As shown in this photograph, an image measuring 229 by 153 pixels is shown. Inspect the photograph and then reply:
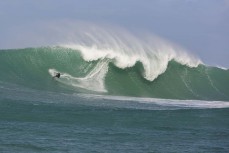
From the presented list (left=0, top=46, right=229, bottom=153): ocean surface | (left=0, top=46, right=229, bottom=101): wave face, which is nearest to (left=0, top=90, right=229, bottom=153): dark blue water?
(left=0, top=46, right=229, bottom=153): ocean surface

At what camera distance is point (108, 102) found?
77.3ft

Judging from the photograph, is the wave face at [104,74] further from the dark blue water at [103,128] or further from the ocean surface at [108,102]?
the dark blue water at [103,128]

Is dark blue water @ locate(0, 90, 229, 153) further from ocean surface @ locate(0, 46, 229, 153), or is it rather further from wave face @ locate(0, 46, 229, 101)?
wave face @ locate(0, 46, 229, 101)

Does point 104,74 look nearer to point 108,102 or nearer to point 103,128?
point 108,102

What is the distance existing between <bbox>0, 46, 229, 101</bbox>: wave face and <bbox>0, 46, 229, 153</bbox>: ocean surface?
0.19 ft

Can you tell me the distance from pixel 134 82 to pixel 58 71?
440 centimetres

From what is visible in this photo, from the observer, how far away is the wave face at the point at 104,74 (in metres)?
29.0

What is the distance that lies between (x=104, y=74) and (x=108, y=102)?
8.00 m

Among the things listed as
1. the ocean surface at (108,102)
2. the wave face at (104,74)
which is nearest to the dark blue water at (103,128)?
the ocean surface at (108,102)

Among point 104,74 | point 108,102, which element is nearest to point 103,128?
point 108,102

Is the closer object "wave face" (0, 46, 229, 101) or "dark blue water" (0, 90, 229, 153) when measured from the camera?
"dark blue water" (0, 90, 229, 153)

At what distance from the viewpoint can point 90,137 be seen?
13570 millimetres

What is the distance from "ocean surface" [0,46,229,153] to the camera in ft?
43.2

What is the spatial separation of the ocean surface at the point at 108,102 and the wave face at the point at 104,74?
6 centimetres
